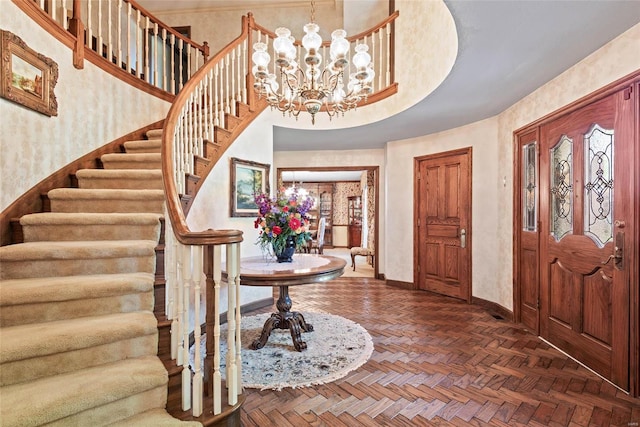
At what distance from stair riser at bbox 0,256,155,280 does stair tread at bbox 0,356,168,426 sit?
0.68m

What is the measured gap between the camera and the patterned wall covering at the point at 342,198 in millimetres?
11227

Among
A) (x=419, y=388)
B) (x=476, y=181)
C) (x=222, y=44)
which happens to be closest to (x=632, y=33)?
(x=476, y=181)

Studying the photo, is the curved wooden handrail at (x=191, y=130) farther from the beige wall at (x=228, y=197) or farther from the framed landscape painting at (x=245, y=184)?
the framed landscape painting at (x=245, y=184)

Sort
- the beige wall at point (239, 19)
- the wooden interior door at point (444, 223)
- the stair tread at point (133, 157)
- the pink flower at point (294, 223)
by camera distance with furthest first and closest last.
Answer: the beige wall at point (239, 19)
the wooden interior door at point (444, 223)
the stair tread at point (133, 157)
the pink flower at point (294, 223)

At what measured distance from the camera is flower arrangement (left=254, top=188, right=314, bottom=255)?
268cm

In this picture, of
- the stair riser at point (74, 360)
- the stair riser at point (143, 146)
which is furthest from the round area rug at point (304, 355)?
the stair riser at point (143, 146)

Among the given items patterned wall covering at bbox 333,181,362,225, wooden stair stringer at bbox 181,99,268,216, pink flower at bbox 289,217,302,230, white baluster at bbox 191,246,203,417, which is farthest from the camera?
patterned wall covering at bbox 333,181,362,225

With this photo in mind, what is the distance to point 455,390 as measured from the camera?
2.09 metres

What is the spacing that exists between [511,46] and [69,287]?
10.5 feet

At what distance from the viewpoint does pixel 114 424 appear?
54.6 inches

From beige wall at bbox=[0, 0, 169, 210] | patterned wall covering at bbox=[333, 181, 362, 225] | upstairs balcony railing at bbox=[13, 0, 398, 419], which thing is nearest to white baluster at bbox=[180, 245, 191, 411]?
upstairs balcony railing at bbox=[13, 0, 398, 419]

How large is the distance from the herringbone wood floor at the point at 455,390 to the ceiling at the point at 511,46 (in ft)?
7.77

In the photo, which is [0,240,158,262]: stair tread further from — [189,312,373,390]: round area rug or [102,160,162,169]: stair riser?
[102,160,162,169]: stair riser

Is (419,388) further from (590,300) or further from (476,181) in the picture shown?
(476,181)
